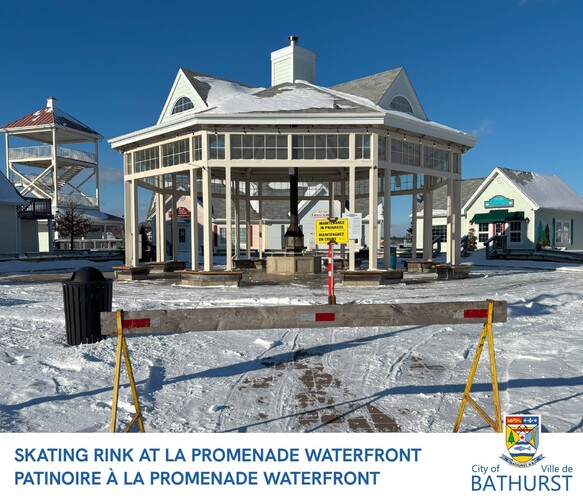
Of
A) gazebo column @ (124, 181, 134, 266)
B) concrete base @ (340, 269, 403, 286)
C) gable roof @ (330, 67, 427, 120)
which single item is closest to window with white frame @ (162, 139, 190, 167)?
gazebo column @ (124, 181, 134, 266)

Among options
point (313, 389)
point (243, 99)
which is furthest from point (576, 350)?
point (243, 99)

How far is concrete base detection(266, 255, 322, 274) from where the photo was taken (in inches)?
793

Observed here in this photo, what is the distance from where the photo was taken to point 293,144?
50.1 feet

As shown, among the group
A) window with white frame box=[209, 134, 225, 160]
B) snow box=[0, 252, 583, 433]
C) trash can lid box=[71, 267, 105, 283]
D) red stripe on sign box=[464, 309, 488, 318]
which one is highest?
window with white frame box=[209, 134, 225, 160]

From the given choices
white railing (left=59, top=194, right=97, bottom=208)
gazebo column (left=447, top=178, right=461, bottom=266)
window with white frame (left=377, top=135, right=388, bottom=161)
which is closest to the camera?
window with white frame (left=377, top=135, right=388, bottom=161)

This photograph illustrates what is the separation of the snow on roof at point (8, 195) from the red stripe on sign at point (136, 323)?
30.9 metres

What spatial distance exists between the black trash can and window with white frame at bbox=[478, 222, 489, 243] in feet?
116

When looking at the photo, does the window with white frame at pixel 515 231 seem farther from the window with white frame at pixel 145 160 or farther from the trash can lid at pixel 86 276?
the trash can lid at pixel 86 276

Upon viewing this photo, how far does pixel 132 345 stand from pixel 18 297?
671cm

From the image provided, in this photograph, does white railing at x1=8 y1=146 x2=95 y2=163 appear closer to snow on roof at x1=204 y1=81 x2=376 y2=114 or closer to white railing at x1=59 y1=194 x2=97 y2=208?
white railing at x1=59 y1=194 x2=97 y2=208

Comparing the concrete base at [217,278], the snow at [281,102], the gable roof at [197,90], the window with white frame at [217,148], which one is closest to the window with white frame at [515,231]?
the snow at [281,102]

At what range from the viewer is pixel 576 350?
681cm
